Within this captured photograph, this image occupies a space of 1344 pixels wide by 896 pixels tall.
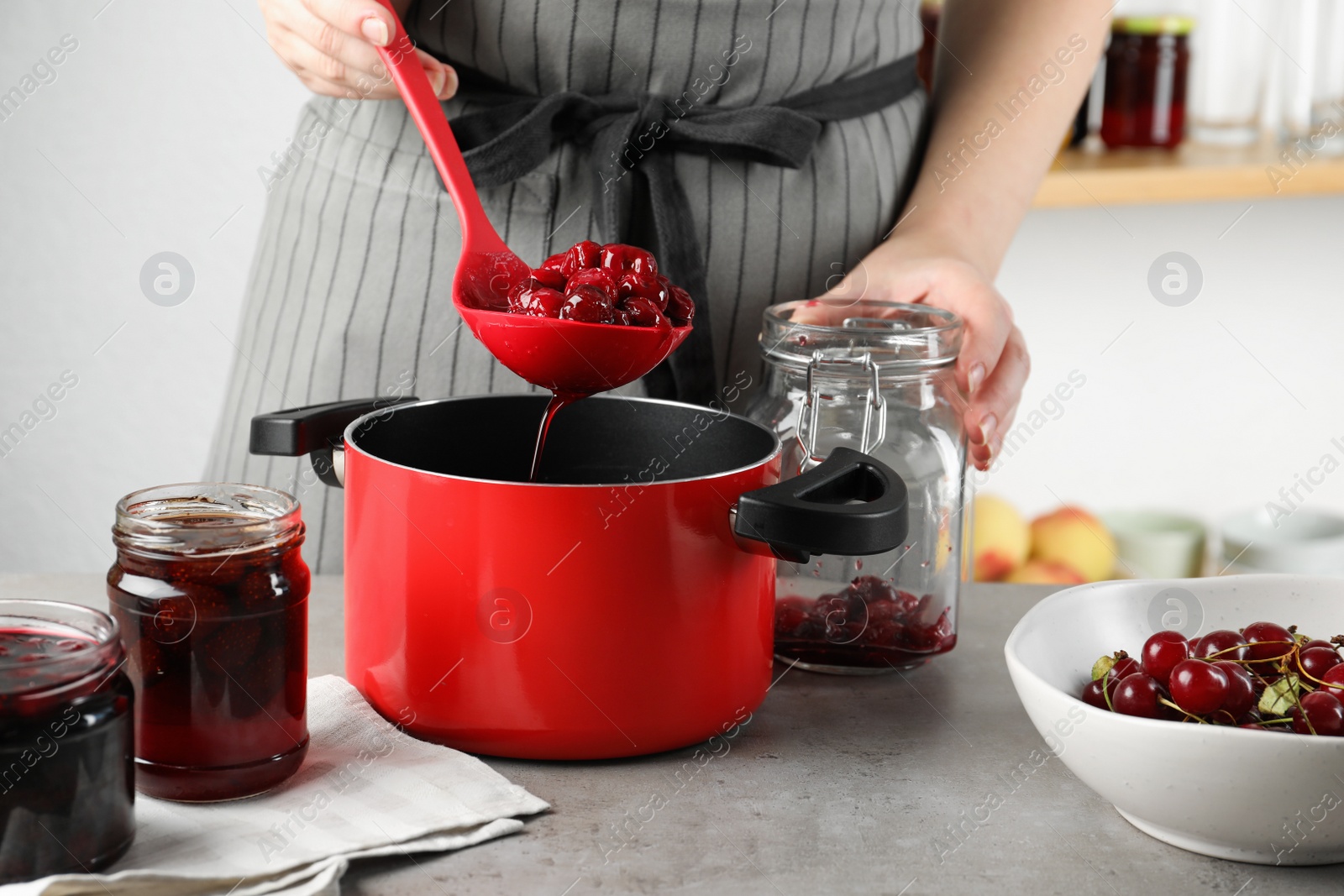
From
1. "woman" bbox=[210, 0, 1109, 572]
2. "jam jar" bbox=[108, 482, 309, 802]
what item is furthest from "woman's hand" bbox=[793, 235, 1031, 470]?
"jam jar" bbox=[108, 482, 309, 802]

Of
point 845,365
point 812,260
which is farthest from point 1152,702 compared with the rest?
point 812,260

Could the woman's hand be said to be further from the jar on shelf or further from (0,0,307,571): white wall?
(0,0,307,571): white wall

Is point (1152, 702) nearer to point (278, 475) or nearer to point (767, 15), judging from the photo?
point (767, 15)

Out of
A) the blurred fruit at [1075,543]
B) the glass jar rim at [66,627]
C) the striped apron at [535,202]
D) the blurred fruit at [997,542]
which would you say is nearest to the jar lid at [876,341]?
the striped apron at [535,202]

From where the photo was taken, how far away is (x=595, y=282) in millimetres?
747

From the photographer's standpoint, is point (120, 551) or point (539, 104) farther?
point (539, 104)

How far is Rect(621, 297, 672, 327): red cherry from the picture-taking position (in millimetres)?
747

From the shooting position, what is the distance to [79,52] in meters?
1.76

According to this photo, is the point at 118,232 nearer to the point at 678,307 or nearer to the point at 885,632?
the point at 678,307

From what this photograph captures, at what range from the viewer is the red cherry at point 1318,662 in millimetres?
630

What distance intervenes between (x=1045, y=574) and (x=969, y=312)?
109 cm

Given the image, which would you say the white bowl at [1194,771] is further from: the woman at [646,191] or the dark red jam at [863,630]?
the woman at [646,191]

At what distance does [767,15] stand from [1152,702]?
636 millimetres

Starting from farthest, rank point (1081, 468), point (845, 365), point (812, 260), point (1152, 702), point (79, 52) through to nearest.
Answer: point (1081, 468) → point (79, 52) → point (812, 260) → point (845, 365) → point (1152, 702)
